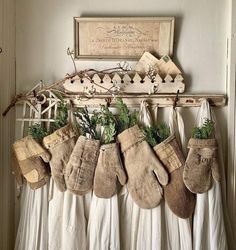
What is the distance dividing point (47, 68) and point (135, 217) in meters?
0.76

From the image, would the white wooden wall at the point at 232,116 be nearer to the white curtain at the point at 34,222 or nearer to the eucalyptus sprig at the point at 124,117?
the eucalyptus sprig at the point at 124,117

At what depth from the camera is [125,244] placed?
1489mm

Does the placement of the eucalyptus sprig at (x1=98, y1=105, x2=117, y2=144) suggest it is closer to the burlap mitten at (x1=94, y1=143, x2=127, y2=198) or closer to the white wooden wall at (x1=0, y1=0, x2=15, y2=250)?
the burlap mitten at (x1=94, y1=143, x2=127, y2=198)

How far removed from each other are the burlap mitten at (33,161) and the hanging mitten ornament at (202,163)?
1.93 feet

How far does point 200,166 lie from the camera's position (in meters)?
1.42

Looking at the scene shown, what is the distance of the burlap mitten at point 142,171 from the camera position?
1.43m

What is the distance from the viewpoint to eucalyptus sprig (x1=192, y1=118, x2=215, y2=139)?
143 cm

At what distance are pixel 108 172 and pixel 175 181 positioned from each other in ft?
0.90

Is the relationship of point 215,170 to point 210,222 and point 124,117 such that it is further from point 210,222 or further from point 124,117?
point 124,117

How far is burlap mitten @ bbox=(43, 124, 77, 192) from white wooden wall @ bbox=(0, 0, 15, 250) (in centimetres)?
21

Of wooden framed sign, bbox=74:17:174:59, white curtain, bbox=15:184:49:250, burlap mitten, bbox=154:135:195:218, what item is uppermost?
wooden framed sign, bbox=74:17:174:59

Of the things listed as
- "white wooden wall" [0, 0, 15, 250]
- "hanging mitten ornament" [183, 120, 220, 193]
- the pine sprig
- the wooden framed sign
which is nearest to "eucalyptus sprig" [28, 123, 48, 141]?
"white wooden wall" [0, 0, 15, 250]

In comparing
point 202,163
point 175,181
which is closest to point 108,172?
point 175,181

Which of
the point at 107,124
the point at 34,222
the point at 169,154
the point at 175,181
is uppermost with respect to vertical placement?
the point at 107,124
